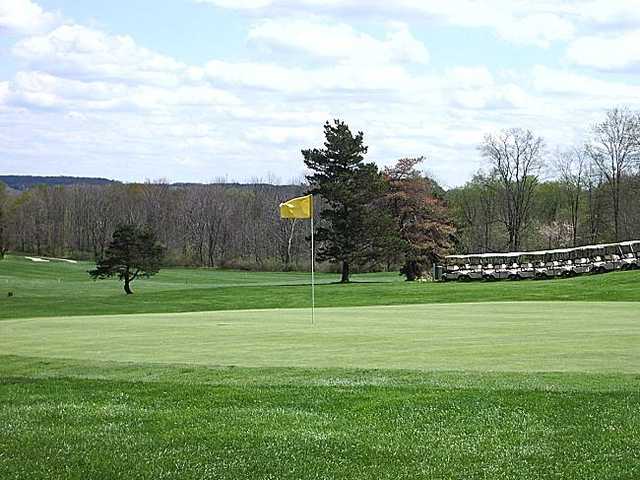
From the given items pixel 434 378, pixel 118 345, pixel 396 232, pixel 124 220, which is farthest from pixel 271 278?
pixel 434 378

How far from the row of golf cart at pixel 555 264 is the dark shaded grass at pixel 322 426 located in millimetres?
37614

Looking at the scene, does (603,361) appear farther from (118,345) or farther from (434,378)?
(118,345)

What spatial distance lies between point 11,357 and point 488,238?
69688 millimetres

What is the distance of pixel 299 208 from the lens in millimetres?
24891

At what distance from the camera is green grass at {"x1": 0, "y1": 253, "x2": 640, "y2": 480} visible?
765 cm

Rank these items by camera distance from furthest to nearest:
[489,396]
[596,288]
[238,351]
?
[596,288]
[238,351]
[489,396]

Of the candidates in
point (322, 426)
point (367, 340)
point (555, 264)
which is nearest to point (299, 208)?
point (367, 340)

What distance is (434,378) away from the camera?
12133 mm

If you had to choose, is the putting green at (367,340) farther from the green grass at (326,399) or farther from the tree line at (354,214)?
the tree line at (354,214)

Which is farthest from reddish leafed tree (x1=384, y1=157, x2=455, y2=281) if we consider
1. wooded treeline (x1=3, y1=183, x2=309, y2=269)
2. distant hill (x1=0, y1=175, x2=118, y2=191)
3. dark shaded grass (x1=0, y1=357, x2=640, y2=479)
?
distant hill (x1=0, y1=175, x2=118, y2=191)

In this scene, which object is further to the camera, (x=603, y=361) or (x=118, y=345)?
(x=118, y=345)

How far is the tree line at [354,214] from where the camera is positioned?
169ft

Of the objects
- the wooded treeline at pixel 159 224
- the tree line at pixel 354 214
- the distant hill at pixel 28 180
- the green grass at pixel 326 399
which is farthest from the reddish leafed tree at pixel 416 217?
the distant hill at pixel 28 180

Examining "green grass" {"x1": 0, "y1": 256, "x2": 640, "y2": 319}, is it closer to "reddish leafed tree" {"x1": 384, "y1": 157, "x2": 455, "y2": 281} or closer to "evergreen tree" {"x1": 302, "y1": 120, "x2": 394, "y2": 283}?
"evergreen tree" {"x1": 302, "y1": 120, "x2": 394, "y2": 283}
